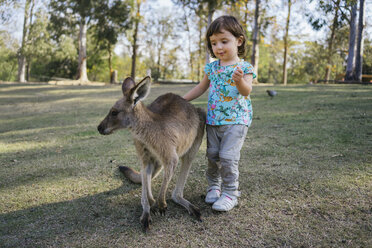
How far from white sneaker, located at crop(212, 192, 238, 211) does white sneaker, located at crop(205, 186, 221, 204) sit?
13 cm

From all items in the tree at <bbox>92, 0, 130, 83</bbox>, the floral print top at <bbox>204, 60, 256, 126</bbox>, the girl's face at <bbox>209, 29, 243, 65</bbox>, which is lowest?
the floral print top at <bbox>204, 60, 256, 126</bbox>

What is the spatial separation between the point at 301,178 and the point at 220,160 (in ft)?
3.15

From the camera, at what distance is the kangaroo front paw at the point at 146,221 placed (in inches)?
83.8

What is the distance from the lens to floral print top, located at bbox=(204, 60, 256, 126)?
2.48 meters

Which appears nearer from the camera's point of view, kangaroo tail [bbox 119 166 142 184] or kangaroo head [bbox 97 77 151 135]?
kangaroo head [bbox 97 77 151 135]

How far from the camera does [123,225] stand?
2.21 m

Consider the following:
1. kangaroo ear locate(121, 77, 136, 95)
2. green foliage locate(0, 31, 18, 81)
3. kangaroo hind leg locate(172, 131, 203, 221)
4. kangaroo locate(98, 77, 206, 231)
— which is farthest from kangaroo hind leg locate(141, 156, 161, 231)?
green foliage locate(0, 31, 18, 81)

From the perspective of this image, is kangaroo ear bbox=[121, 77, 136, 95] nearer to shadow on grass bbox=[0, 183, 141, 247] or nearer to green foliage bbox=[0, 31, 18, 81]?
shadow on grass bbox=[0, 183, 141, 247]

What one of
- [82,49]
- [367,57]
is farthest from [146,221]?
[367,57]

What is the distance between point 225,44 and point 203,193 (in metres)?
1.34

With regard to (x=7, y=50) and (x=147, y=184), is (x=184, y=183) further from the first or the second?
(x=7, y=50)

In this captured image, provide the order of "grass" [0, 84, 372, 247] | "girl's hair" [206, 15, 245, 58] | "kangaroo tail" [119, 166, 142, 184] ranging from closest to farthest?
"grass" [0, 84, 372, 247] → "girl's hair" [206, 15, 245, 58] → "kangaroo tail" [119, 166, 142, 184]

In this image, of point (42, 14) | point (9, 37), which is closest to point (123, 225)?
point (42, 14)

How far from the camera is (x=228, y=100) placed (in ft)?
8.22
